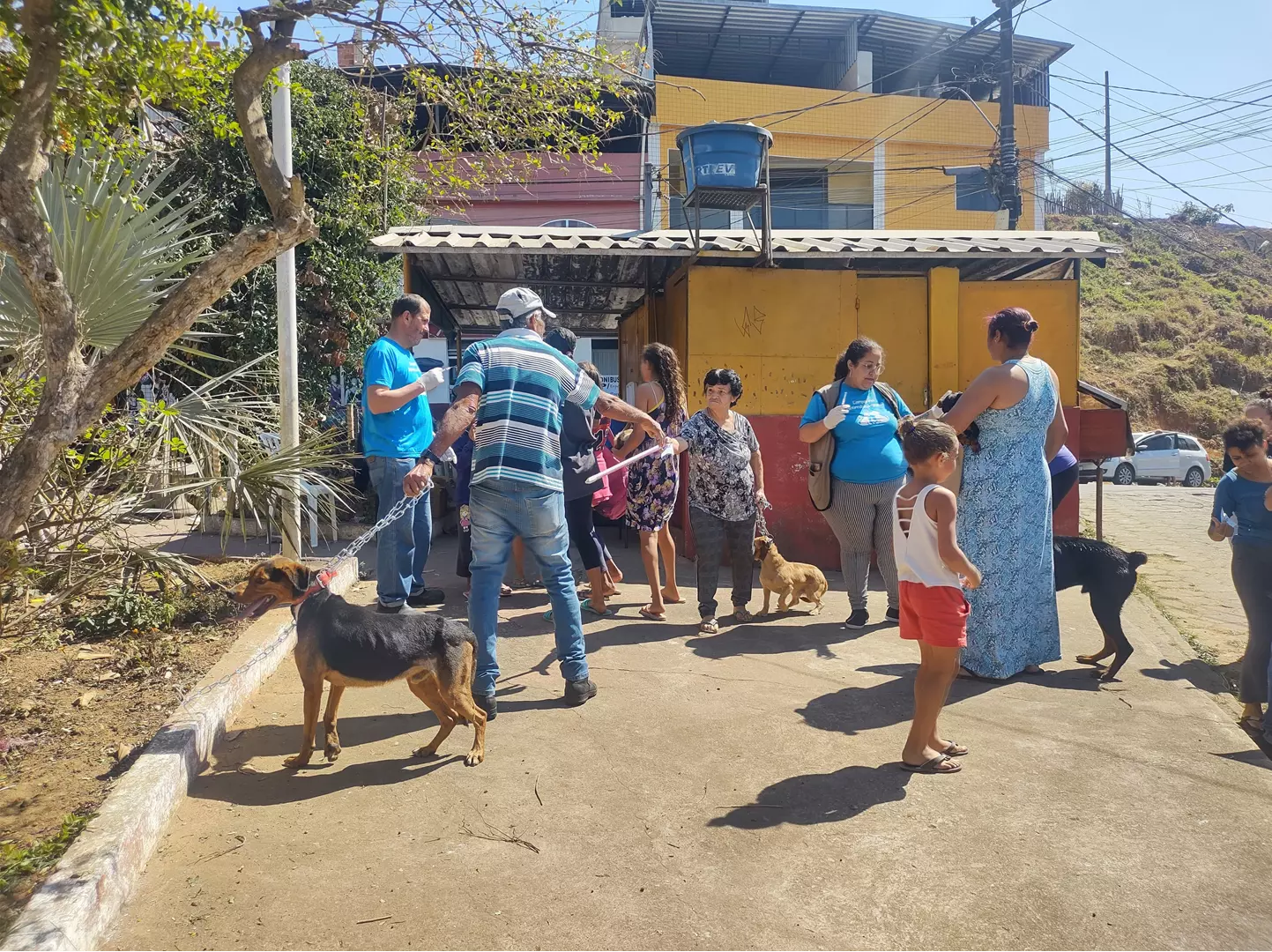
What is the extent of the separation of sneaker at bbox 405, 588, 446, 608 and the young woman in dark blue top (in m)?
4.59

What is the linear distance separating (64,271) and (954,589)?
401 cm

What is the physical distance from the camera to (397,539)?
5.07 meters

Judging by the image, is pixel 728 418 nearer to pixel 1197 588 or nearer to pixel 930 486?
pixel 930 486

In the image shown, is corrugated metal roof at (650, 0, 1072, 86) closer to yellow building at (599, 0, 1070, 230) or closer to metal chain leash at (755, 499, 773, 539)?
yellow building at (599, 0, 1070, 230)

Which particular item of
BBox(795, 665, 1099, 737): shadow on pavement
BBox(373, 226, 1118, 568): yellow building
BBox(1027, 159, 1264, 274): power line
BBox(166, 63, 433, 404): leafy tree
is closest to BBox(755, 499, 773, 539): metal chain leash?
BBox(795, 665, 1099, 737): shadow on pavement

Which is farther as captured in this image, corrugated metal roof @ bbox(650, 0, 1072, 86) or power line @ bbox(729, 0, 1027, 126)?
corrugated metal roof @ bbox(650, 0, 1072, 86)

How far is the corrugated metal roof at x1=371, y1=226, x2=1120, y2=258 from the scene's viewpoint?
7188 mm

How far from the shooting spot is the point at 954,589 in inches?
136

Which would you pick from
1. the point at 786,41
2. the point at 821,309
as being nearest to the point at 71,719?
Answer: the point at 821,309

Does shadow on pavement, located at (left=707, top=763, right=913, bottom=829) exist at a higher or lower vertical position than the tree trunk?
lower

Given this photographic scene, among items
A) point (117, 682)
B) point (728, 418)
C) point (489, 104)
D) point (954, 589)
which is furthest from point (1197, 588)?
point (117, 682)

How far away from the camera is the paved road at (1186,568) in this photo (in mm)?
6031

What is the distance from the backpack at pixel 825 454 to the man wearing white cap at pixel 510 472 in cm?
210

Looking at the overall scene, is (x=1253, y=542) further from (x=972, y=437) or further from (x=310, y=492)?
(x=310, y=492)
